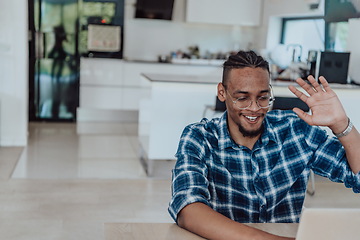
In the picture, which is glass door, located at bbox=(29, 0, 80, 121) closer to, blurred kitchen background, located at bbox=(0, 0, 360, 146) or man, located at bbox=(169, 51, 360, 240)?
blurred kitchen background, located at bbox=(0, 0, 360, 146)

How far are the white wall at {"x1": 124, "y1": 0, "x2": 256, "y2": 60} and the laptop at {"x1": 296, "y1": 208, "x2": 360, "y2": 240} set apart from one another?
6.13 metres

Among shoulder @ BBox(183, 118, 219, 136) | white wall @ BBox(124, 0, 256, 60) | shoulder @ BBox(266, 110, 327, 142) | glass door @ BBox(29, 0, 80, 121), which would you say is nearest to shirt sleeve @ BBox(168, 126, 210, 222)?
shoulder @ BBox(183, 118, 219, 136)

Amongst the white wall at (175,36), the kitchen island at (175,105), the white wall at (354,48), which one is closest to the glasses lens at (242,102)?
the kitchen island at (175,105)

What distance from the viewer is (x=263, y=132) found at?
1725 millimetres

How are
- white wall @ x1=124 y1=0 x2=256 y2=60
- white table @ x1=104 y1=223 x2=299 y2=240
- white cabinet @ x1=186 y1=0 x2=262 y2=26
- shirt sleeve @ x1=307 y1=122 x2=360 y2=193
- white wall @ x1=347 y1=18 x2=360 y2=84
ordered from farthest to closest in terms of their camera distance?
1. white wall @ x1=124 y1=0 x2=256 y2=60
2. white cabinet @ x1=186 y1=0 x2=262 y2=26
3. white wall @ x1=347 y1=18 x2=360 y2=84
4. shirt sleeve @ x1=307 y1=122 x2=360 y2=193
5. white table @ x1=104 y1=223 x2=299 y2=240

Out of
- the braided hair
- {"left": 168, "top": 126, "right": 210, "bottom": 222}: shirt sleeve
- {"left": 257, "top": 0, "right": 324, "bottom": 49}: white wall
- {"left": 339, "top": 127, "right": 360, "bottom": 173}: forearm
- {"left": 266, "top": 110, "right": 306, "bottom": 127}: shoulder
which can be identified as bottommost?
{"left": 168, "top": 126, "right": 210, "bottom": 222}: shirt sleeve

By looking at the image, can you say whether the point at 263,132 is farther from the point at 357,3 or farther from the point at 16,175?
the point at 16,175

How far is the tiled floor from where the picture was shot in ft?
10.5

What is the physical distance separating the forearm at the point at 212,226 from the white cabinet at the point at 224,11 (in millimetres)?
5550

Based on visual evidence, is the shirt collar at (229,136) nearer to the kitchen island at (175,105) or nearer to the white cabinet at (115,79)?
the kitchen island at (175,105)

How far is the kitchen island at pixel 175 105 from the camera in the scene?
429cm

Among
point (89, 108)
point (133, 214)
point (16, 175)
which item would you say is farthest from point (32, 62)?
point (133, 214)

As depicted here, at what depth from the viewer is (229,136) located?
5.54 ft

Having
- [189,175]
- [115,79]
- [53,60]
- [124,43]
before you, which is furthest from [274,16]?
[189,175]
